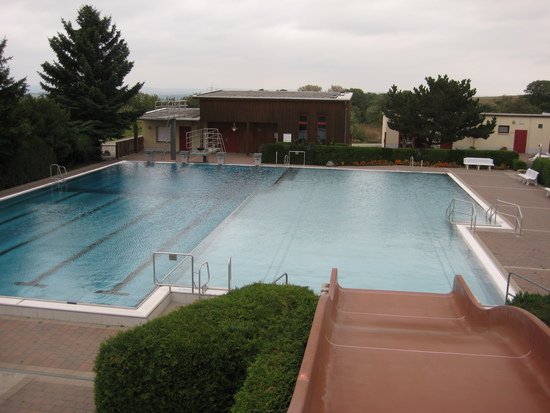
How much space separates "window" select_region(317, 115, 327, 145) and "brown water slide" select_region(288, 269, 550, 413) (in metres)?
24.7

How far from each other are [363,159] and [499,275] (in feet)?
57.2

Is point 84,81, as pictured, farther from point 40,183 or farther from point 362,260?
point 362,260

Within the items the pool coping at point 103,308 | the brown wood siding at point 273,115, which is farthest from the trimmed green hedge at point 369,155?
the pool coping at point 103,308

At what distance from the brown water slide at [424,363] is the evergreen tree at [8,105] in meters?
17.3

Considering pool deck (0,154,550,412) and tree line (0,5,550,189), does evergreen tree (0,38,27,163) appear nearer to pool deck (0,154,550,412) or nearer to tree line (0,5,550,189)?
tree line (0,5,550,189)

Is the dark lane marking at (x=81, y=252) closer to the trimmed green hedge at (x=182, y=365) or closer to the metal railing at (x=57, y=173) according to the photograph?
the trimmed green hedge at (x=182, y=365)

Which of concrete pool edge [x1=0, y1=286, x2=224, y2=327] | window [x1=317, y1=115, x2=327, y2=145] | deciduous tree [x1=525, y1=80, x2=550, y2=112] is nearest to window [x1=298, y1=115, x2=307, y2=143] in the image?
window [x1=317, y1=115, x2=327, y2=145]

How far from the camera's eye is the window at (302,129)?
103ft

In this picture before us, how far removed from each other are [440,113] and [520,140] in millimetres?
8549

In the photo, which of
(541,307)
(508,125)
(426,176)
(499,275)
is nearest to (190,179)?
(426,176)

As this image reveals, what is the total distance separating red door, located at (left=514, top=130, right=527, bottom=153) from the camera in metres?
34.7

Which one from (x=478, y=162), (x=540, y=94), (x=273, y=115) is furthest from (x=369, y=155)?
(x=540, y=94)

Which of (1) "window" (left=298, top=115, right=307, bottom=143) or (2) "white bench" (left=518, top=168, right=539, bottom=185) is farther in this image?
(1) "window" (left=298, top=115, right=307, bottom=143)

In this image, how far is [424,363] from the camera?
16.6 feet
